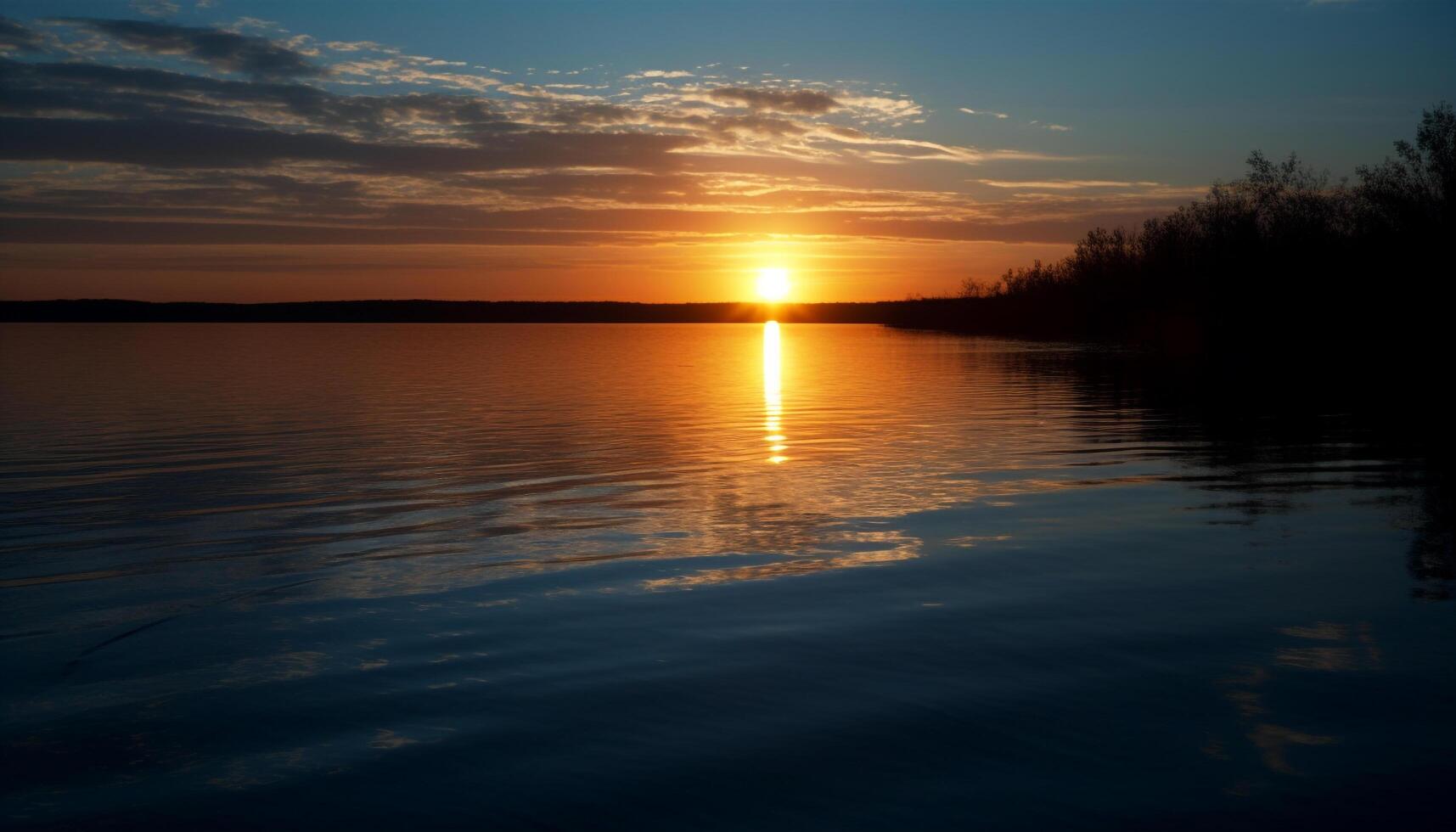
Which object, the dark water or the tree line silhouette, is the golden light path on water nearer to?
the dark water

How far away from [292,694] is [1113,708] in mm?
5872

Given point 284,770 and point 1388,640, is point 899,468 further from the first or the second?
point 284,770

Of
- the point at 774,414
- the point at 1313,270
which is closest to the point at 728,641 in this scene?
the point at 774,414

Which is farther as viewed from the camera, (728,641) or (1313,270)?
(1313,270)

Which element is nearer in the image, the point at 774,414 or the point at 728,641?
the point at 728,641

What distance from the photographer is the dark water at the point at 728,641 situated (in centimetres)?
636

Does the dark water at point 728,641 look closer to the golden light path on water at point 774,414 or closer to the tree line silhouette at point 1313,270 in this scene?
the golden light path on water at point 774,414

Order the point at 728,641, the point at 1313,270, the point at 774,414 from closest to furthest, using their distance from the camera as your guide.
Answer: the point at 728,641 → the point at 774,414 → the point at 1313,270

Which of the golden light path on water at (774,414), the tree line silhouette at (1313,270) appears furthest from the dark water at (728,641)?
the tree line silhouette at (1313,270)

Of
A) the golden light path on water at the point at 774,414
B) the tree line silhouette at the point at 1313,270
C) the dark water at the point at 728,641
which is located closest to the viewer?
the dark water at the point at 728,641

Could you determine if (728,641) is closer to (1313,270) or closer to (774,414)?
(774,414)

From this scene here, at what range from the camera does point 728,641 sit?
9359mm

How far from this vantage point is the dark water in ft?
20.9

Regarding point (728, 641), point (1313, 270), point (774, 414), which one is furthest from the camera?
point (1313, 270)
